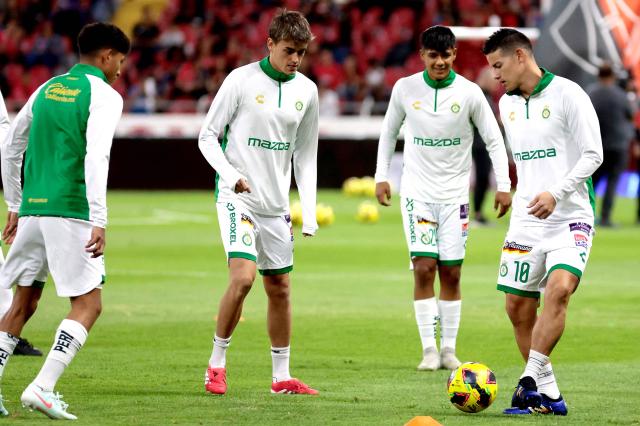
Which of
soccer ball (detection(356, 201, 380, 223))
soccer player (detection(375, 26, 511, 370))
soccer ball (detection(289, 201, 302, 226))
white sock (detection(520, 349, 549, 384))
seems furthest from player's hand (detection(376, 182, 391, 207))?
soccer ball (detection(356, 201, 380, 223))

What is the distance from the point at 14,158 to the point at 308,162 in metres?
2.16

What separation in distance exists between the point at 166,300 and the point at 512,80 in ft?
20.6

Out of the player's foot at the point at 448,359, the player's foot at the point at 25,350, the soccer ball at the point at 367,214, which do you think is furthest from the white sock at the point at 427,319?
the soccer ball at the point at 367,214

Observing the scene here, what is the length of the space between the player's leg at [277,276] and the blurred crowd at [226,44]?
24003mm

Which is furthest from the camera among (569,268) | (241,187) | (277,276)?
(277,276)

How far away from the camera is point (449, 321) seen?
1019cm

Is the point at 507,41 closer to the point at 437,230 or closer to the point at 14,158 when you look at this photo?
the point at 437,230

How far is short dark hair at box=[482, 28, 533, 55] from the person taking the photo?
27.0ft

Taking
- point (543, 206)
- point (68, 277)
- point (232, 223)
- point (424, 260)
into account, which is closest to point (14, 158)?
point (68, 277)

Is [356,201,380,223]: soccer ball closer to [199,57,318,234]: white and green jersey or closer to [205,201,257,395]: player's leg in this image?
[199,57,318,234]: white and green jersey

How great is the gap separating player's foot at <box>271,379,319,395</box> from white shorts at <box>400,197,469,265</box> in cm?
195

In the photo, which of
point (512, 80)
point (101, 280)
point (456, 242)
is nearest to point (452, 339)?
point (456, 242)

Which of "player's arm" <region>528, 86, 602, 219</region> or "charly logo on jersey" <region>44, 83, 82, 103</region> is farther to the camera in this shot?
"player's arm" <region>528, 86, 602, 219</region>

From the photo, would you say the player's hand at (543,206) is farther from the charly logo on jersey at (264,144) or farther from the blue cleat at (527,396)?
the charly logo on jersey at (264,144)
